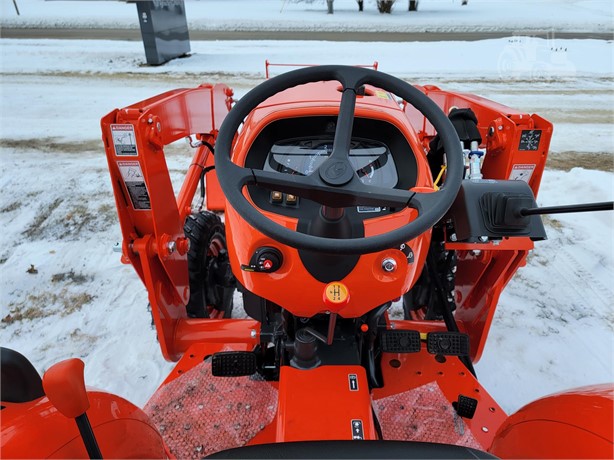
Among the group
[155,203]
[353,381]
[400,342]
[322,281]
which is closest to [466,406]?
[400,342]

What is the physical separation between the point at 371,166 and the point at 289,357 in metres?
0.91

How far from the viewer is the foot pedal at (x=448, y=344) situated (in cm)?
187

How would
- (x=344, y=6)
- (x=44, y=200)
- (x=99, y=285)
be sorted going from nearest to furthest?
(x=99, y=285) → (x=44, y=200) → (x=344, y=6)

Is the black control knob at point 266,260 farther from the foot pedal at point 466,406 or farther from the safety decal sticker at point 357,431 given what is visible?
the foot pedal at point 466,406

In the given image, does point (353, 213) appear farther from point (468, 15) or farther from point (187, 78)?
point (468, 15)

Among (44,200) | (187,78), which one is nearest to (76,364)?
(44,200)

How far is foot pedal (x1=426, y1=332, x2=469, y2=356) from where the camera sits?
1.87 m

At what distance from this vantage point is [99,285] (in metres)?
3.21

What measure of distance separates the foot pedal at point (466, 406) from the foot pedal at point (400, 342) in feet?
1.02

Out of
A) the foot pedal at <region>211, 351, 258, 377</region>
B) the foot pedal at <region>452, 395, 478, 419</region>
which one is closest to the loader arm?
the foot pedal at <region>211, 351, 258, 377</region>

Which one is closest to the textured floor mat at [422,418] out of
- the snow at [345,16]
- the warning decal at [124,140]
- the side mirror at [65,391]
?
the side mirror at [65,391]

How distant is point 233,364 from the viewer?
1837 mm

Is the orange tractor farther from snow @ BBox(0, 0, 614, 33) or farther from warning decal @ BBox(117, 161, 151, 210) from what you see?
snow @ BBox(0, 0, 614, 33)

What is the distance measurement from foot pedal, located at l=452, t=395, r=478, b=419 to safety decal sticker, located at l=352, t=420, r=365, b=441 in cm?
71
